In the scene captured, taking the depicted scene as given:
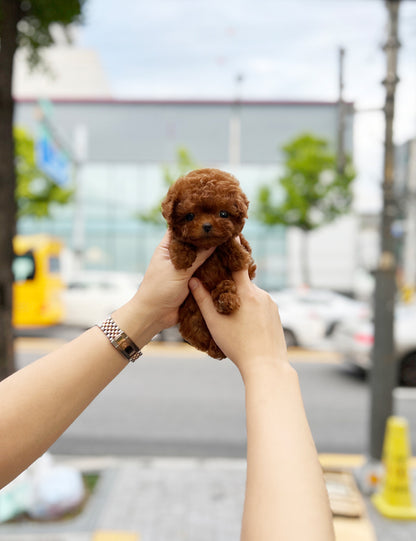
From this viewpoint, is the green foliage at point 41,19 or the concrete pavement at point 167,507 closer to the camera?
the concrete pavement at point 167,507

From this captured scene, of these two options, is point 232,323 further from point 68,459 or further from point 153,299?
point 68,459

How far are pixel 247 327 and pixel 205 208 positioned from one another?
0.30 metres

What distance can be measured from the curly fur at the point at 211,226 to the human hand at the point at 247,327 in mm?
23

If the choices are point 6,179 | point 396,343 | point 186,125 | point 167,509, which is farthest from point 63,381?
point 186,125

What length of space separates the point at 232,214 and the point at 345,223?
84.6ft

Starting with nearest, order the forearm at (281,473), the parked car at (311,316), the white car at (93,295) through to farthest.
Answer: the forearm at (281,473), the parked car at (311,316), the white car at (93,295)

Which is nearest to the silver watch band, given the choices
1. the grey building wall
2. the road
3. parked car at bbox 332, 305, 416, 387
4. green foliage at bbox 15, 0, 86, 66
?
green foliage at bbox 15, 0, 86, 66

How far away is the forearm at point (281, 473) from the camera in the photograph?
2.83ft

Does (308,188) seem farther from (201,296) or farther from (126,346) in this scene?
(126,346)

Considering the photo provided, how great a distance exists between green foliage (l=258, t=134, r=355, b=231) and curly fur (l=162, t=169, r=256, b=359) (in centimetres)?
1789

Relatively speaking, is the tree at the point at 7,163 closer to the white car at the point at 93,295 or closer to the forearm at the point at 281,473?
the forearm at the point at 281,473

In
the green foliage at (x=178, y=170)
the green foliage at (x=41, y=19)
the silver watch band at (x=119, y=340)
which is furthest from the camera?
the green foliage at (x=178, y=170)

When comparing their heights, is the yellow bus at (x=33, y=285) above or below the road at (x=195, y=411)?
above

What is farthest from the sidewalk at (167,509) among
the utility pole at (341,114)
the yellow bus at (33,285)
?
the yellow bus at (33,285)
